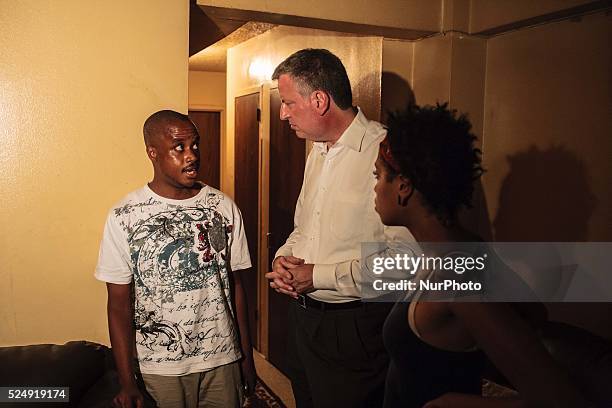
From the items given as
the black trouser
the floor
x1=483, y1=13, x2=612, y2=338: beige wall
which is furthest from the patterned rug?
x1=483, y1=13, x2=612, y2=338: beige wall

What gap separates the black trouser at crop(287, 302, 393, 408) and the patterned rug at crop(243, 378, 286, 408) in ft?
3.69

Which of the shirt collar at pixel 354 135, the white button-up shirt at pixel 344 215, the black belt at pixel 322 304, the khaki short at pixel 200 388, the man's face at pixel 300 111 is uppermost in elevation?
the man's face at pixel 300 111

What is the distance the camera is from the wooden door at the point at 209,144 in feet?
17.5

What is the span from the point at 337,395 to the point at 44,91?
1256 mm

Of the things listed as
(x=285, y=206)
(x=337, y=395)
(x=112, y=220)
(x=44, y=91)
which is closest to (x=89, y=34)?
(x=44, y=91)

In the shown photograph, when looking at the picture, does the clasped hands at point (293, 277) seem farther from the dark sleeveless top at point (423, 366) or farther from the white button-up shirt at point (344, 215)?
the dark sleeveless top at point (423, 366)

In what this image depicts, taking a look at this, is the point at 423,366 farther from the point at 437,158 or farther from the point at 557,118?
the point at 557,118

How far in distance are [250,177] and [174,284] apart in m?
2.17

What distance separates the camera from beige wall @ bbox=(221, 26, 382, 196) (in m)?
2.45

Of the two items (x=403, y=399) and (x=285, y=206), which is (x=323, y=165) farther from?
(x=285, y=206)

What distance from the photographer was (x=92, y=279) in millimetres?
1816

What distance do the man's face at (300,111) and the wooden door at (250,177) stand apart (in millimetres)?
1791

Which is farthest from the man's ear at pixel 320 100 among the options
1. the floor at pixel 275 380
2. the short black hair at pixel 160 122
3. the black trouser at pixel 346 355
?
the floor at pixel 275 380

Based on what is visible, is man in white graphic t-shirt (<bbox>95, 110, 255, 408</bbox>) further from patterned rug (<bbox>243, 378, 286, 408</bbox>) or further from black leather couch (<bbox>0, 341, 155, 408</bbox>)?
patterned rug (<bbox>243, 378, 286, 408</bbox>)
